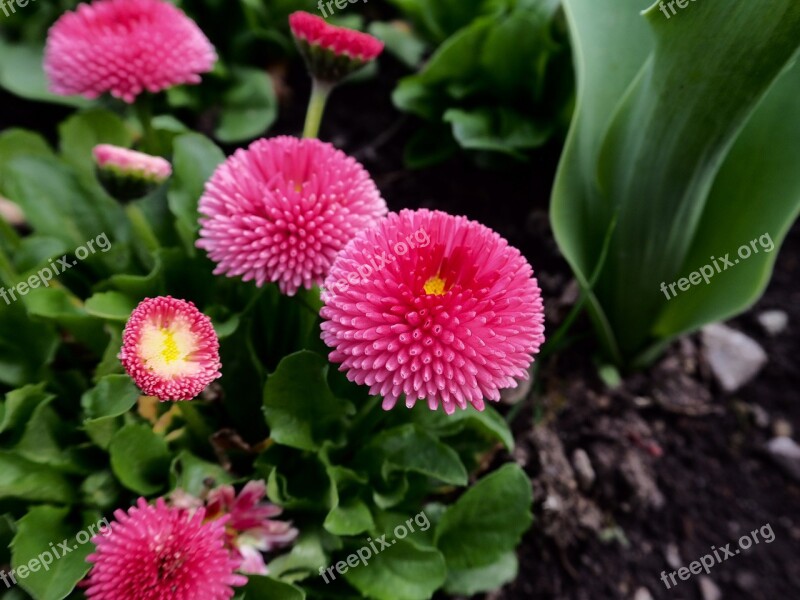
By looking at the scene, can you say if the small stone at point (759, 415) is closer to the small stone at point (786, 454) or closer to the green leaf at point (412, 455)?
the small stone at point (786, 454)

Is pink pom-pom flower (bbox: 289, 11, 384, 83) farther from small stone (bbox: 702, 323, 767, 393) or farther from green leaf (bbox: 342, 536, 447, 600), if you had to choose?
small stone (bbox: 702, 323, 767, 393)

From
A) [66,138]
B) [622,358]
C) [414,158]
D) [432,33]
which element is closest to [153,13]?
[66,138]

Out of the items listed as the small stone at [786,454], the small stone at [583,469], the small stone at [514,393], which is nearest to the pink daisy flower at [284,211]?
the small stone at [514,393]

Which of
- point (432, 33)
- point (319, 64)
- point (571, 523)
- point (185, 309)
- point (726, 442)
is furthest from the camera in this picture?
point (432, 33)

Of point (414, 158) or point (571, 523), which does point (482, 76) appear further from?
point (571, 523)

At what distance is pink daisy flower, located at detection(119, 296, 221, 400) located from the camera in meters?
0.71

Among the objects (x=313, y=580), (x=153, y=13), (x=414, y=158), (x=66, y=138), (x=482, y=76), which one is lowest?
(x=313, y=580)

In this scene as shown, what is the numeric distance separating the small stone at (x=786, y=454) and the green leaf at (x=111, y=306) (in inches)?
50.0

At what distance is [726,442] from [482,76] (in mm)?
944

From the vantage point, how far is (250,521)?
948 millimetres

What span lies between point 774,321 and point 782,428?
264 millimetres

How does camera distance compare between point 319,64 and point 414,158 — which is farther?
point 414,158

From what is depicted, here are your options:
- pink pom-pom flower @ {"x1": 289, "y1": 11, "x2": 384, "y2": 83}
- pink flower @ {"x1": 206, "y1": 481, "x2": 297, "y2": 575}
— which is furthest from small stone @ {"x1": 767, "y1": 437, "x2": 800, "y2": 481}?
pink pom-pom flower @ {"x1": 289, "y1": 11, "x2": 384, "y2": 83}

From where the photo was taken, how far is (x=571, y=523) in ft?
4.12
